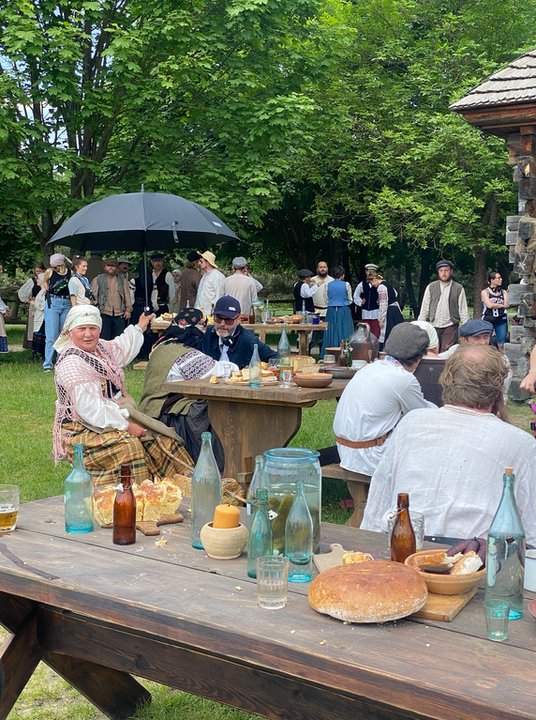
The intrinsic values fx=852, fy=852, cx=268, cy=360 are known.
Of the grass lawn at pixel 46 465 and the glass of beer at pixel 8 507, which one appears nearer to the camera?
the glass of beer at pixel 8 507

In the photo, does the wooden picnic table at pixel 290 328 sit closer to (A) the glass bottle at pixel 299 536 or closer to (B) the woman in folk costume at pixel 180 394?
A: (B) the woman in folk costume at pixel 180 394

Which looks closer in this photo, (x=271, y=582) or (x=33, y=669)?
(x=271, y=582)

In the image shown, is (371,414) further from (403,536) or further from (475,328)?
(403,536)

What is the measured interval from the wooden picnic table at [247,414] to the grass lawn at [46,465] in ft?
2.17

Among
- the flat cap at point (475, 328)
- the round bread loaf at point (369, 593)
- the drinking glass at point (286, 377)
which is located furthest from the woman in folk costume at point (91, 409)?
the round bread loaf at point (369, 593)

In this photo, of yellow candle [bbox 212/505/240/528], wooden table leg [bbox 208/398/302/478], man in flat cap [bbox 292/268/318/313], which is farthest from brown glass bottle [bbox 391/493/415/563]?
man in flat cap [bbox 292/268/318/313]

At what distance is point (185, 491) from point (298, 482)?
42.7 inches

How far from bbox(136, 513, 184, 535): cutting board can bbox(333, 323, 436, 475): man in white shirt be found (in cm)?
196

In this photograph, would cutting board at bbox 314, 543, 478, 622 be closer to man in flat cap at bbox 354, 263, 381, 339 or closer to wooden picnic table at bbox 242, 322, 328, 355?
wooden picnic table at bbox 242, 322, 328, 355

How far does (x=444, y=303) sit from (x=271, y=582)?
36.2 feet

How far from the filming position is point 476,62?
2078 centimetres

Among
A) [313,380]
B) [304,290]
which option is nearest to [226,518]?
[313,380]

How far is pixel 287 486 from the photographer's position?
2.65m

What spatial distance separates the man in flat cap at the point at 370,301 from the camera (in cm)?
1574
